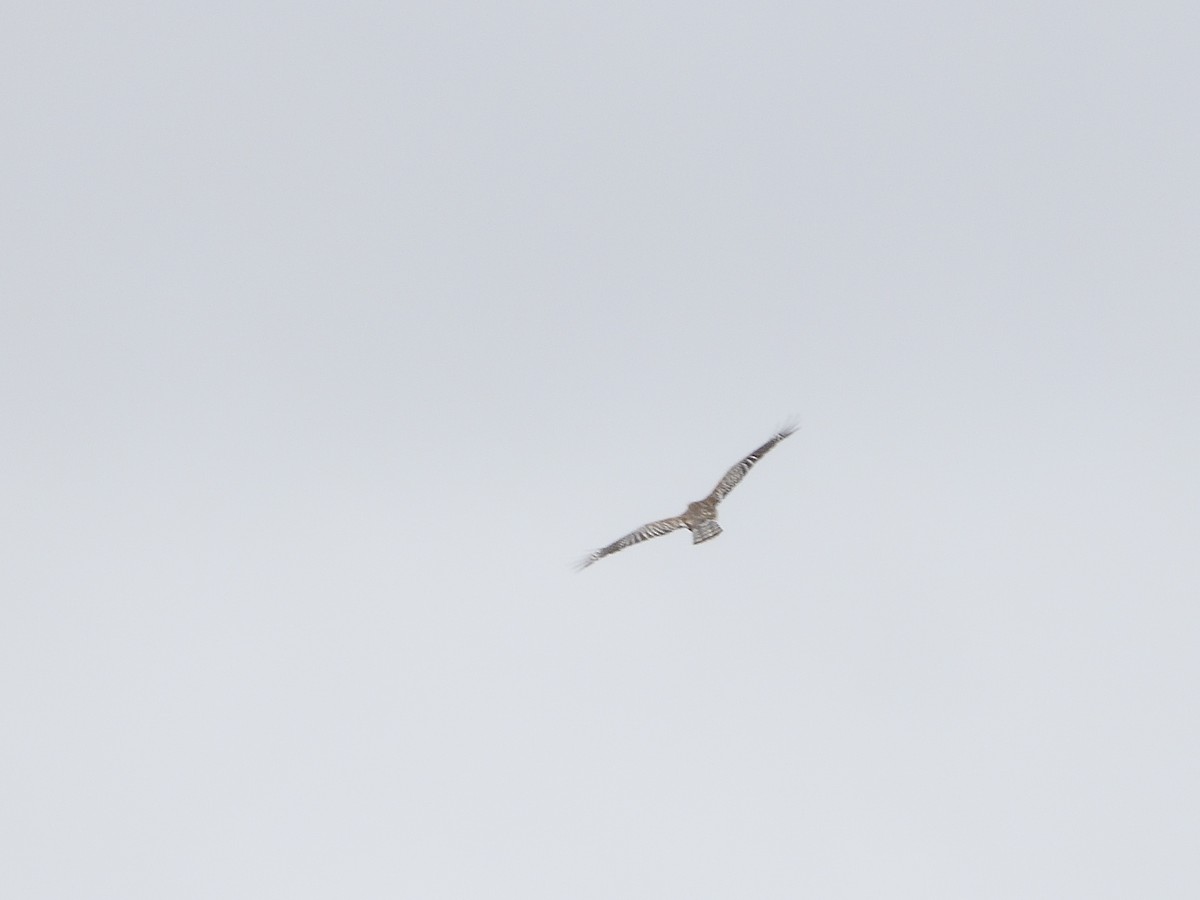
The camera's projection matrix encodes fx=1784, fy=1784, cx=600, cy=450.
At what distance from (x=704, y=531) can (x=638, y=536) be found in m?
4.31

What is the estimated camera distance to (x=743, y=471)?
228 ft

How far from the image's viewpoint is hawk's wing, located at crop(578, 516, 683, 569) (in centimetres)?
6188

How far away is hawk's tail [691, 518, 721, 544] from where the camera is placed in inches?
2685

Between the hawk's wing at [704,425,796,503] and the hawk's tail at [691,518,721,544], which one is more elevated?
the hawk's wing at [704,425,796,503]

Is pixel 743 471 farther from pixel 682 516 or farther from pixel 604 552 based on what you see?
pixel 604 552

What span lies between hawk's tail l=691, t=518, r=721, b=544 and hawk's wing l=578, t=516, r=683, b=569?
0.83m

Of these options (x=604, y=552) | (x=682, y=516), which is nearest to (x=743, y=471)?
(x=682, y=516)

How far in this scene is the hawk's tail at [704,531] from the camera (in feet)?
224

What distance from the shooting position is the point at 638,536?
64938mm

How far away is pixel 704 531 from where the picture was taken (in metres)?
68.4

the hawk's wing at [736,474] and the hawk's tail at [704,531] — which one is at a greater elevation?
the hawk's wing at [736,474]

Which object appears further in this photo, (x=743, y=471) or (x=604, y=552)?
(x=743, y=471)

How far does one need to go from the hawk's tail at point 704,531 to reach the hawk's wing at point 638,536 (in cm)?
83

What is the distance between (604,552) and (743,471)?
947 cm
